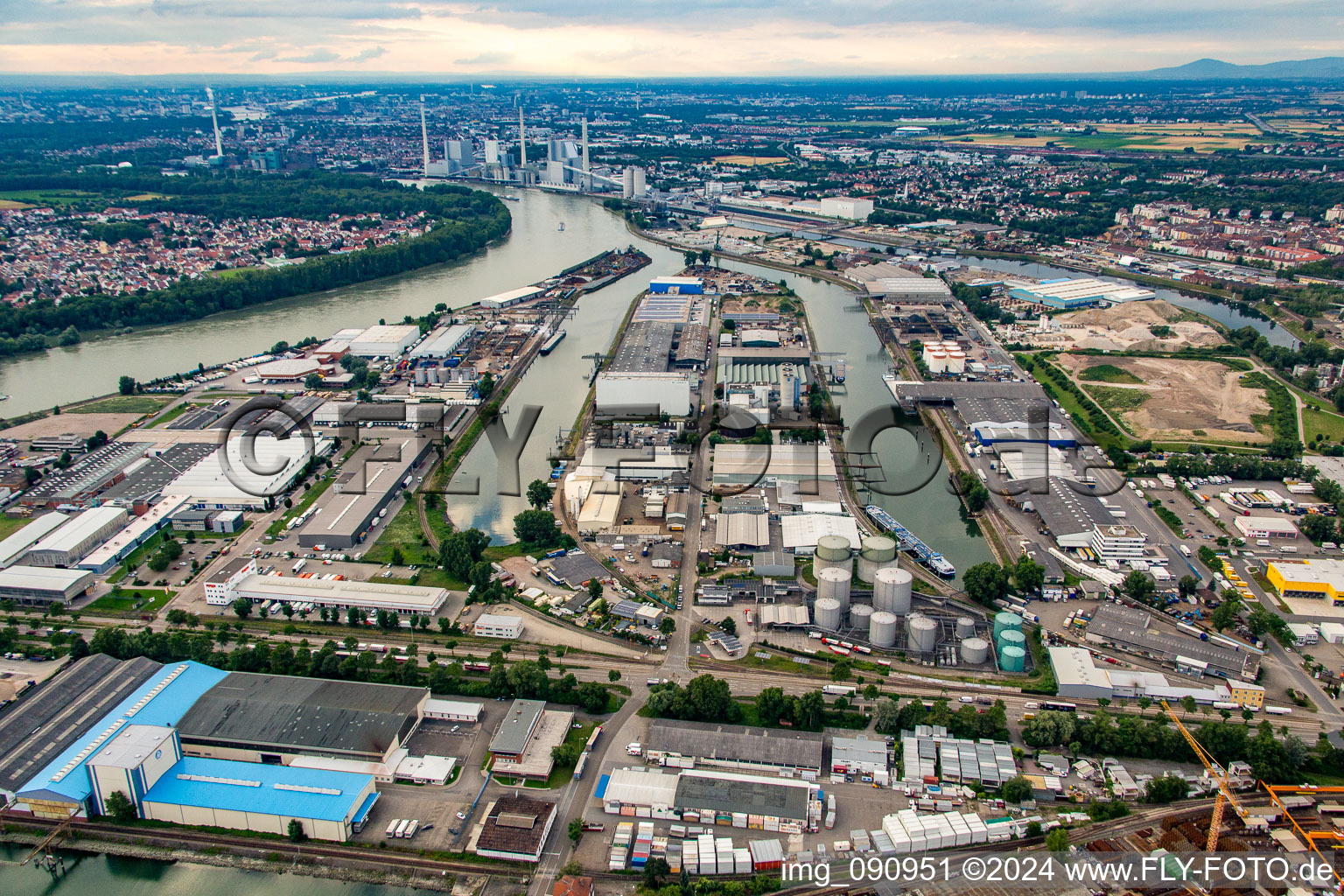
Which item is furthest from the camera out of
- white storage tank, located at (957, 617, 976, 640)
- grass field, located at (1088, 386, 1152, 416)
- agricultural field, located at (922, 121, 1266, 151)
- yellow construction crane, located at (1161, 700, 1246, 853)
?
agricultural field, located at (922, 121, 1266, 151)

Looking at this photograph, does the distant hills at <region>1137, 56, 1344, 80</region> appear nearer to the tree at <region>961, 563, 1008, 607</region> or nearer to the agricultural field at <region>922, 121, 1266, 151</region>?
the agricultural field at <region>922, 121, 1266, 151</region>

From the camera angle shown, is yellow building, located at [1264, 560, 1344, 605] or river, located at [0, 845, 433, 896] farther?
yellow building, located at [1264, 560, 1344, 605]

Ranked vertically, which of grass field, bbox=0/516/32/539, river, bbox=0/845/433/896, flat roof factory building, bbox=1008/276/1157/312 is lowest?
river, bbox=0/845/433/896

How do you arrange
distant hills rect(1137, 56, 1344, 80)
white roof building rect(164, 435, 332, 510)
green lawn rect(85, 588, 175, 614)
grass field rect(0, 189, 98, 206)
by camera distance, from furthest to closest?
1. distant hills rect(1137, 56, 1344, 80)
2. grass field rect(0, 189, 98, 206)
3. white roof building rect(164, 435, 332, 510)
4. green lawn rect(85, 588, 175, 614)

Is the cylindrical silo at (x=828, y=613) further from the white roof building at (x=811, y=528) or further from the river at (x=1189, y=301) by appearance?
the river at (x=1189, y=301)

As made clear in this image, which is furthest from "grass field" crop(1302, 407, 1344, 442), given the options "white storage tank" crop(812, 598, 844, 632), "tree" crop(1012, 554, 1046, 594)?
"white storage tank" crop(812, 598, 844, 632)

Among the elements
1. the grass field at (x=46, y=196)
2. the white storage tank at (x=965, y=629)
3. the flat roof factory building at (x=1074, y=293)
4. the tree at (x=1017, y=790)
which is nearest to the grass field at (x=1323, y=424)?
the flat roof factory building at (x=1074, y=293)

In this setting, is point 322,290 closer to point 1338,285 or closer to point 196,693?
point 196,693

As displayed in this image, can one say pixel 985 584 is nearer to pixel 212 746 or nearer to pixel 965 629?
pixel 965 629
